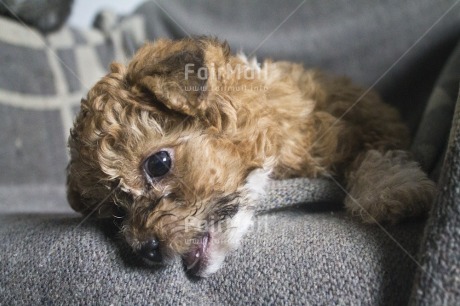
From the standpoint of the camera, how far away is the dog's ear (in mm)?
1293

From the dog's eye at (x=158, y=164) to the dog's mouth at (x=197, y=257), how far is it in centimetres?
22

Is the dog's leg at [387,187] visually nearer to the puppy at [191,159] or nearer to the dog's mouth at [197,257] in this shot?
the puppy at [191,159]

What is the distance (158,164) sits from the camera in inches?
52.4

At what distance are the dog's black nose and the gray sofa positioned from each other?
0.12 feet

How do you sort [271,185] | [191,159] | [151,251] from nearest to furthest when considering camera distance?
[151,251] → [191,159] → [271,185]

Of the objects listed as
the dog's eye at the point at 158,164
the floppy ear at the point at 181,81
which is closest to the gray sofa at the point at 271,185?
the dog's eye at the point at 158,164

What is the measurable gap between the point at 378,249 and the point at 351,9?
1484 millimetres

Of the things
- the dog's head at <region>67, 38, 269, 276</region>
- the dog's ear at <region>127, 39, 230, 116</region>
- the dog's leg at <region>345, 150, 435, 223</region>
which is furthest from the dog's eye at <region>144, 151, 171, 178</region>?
the dog's leg at <region>345, 150, 435, 223</region>

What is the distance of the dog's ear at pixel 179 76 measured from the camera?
1293 millimetres

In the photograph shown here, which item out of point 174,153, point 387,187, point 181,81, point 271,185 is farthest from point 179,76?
point 387,187

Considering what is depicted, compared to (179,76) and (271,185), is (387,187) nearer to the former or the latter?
(271,185)

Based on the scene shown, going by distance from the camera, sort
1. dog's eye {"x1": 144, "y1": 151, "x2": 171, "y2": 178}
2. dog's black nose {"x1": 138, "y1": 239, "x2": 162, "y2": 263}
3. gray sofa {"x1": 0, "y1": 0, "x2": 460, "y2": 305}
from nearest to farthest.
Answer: gray sofa {"x1": 0, "y1": 0, "x2": 460, "y2": 305}, dog's black nose {"x1": 138, "y1": 239, "x2": 162, "y2": 263}, dog's eye {"x1": 144, "y1": 151, "x2": 171, "y2": 178}

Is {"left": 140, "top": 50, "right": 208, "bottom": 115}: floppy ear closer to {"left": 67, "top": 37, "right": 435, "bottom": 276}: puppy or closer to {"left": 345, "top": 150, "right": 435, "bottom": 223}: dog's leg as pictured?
{"left": 67, "top": 37, "right": 435, "bottom": 276}: puppy

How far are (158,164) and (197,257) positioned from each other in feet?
0.95
